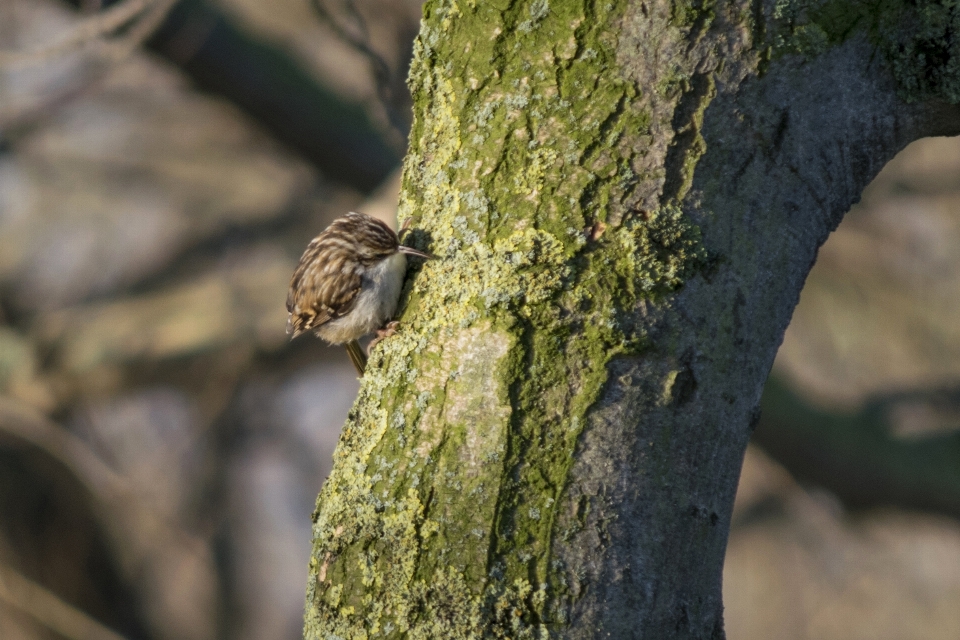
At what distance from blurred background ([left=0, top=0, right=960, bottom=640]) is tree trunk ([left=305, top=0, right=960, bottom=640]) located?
2.78m

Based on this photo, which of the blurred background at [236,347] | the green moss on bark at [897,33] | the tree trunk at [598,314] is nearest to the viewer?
the tree trunk at [598,314]

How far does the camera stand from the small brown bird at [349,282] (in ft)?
8.13

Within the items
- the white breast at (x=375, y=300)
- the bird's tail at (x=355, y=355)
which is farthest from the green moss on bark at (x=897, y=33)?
the bird's tail at (x=355, y=355)

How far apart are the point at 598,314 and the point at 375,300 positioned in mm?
1006

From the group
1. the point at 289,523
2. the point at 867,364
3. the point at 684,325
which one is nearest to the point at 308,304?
the point at 684,325

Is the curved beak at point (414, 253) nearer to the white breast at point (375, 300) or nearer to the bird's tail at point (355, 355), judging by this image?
the white breast at point (375, 300)

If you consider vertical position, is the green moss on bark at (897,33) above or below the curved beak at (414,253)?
above

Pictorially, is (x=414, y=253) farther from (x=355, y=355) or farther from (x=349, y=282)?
(x=355, y=355)

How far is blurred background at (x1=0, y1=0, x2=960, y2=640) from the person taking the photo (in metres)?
6.04

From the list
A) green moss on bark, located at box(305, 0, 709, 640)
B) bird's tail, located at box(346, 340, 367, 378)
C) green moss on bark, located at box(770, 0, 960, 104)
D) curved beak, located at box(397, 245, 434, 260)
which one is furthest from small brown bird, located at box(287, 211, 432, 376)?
green moss on bark, located at box(770, 0, 960, 104)

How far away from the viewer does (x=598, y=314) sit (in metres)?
1.67

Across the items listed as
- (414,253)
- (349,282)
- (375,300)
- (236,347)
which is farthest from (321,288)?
(236,347)

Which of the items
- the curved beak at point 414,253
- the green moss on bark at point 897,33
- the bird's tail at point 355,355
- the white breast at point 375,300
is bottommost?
the bird's tail at point 355,355

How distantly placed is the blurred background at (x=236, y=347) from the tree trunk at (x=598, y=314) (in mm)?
2779
